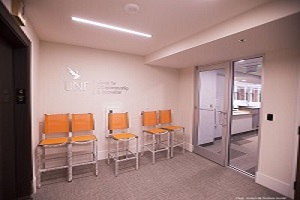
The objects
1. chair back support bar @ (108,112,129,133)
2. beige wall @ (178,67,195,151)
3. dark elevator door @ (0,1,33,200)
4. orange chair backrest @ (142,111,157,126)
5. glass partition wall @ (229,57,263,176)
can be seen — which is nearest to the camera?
dark elevator door @ (0,1,33,200)

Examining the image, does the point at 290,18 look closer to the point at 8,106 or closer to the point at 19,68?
the point at 19,68

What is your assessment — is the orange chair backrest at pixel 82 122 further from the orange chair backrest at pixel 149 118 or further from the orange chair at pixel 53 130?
the orange chair backrest at pixel 149 118

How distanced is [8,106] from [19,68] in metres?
0.49

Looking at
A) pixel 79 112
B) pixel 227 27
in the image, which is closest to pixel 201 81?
pixel 227 27

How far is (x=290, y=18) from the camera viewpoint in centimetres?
145

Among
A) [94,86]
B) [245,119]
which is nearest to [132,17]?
[94,86]

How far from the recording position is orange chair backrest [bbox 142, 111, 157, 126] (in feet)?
12.1

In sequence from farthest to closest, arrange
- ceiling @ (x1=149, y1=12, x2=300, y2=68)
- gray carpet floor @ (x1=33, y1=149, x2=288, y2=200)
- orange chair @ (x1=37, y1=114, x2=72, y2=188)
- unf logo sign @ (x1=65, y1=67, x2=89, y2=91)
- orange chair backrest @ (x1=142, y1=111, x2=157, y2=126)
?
orange chair backrest @ (x1=142, y1=111, x2=157, y2=126) → unf logo sign @ (x1=65, y1=67, x2=89, y2=91) → orange chair @ (x1=37, y1=114, x2=72, y2=188) → gray carpet floor @ (x1=33, y1=149, x2=288, y2=200) → ceiling @ (x1=149, y1=12, x2=300, y2=68)

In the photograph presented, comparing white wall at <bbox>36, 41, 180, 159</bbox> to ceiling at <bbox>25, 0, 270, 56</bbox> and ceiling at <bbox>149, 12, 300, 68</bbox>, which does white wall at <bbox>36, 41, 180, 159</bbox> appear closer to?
ceiling at <bbox>25, 0, 270, 56</bbox>

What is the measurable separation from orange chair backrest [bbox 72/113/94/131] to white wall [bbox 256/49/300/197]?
3006mm

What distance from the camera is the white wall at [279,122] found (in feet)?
7.35

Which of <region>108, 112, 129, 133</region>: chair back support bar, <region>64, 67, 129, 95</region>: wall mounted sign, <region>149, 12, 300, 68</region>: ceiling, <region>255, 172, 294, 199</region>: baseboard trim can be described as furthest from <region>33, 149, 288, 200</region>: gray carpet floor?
<region>149, 12, 300, 68</region>: ceiling

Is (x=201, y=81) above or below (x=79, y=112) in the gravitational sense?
above

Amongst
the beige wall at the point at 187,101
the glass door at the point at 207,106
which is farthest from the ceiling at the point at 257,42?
the beige wall at the point at 187,101
